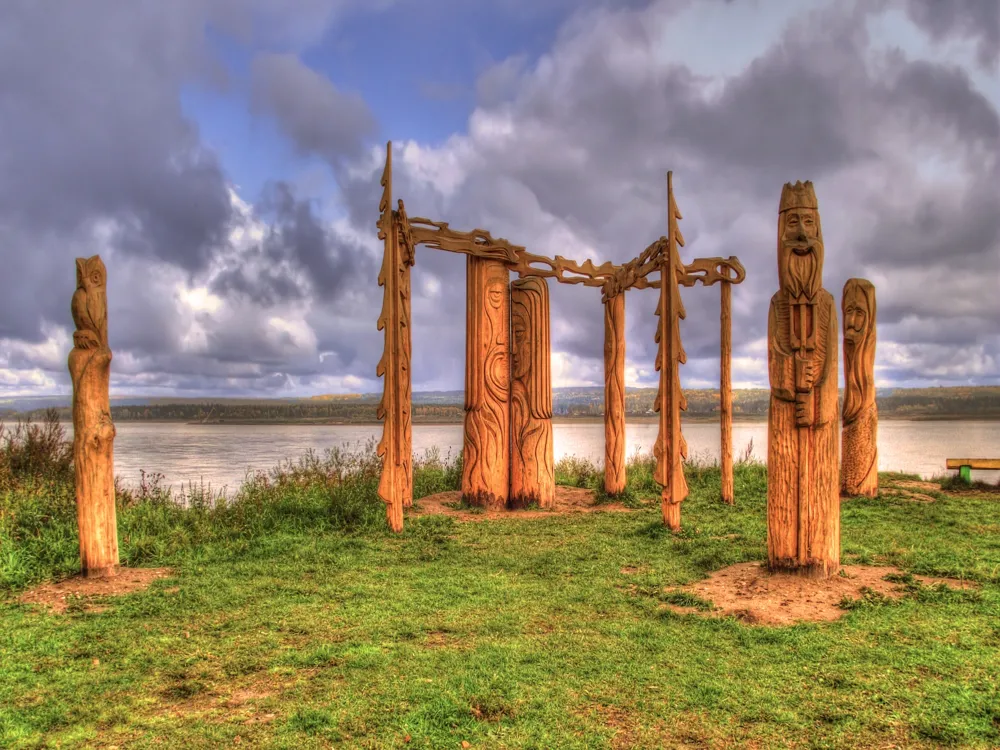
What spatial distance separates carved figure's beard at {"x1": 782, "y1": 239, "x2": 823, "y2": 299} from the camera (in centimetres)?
629

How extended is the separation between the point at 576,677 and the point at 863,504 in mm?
8810

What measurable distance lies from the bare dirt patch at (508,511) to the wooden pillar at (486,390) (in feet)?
1.00

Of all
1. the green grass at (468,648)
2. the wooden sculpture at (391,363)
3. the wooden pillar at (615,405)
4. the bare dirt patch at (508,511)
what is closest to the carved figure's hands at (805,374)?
the green grass at (468,648)

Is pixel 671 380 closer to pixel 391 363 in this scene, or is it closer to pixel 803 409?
pixel 803 409

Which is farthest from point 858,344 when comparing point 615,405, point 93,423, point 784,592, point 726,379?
point 93,423

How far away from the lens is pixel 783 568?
6355 mm

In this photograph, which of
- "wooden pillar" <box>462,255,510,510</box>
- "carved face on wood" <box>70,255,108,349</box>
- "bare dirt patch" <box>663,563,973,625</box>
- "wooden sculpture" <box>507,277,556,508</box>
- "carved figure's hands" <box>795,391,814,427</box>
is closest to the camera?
"bare dirt patch" <box>663,563,973,625</box>

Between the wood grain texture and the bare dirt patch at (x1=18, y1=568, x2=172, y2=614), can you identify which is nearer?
the bare dirt patch at (x1=18, y1=568, x2=172, y2=614)

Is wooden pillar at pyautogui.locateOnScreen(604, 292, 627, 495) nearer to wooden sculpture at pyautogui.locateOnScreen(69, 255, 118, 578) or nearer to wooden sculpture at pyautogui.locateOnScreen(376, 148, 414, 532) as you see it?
wooden sculpture at pyautogui.locateOnScreen(376, 148, 414, 532)

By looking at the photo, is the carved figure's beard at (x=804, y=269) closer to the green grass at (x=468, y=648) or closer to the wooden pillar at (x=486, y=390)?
the green grass at (x=468, y=648)

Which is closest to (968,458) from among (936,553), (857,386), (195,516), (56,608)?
(857,386)

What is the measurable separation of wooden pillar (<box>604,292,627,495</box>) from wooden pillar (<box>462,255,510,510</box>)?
6.91ft

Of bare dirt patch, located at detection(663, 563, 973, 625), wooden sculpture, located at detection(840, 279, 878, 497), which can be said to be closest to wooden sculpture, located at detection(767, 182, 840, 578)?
bare dirt patch, located at detection(663, 563, 973, 625)

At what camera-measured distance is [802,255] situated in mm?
6332
